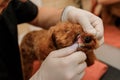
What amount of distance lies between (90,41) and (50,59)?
0.43 ft

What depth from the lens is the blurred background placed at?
0.95 metres

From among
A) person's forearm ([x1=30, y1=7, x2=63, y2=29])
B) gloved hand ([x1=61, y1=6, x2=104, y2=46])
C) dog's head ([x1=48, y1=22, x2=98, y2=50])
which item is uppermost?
dog's head ([x1=48, y1=22, x2=98, y2=50])

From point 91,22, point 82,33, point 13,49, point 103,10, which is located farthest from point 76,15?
point 103,10

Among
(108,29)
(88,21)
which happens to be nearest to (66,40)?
→ (88,21)

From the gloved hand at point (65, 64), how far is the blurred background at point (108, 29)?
0.25m

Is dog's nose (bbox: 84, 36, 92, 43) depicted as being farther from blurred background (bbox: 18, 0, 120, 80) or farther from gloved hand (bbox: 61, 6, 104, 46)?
blurred background (bbox: 18, 0, 120, 80)

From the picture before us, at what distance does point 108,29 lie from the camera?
4.49 ft

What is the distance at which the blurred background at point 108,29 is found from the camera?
950 mm

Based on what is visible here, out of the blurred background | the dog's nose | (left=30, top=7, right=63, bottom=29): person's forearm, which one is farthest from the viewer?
(left=30, top=7, right=63, bottom=29): person's forearm

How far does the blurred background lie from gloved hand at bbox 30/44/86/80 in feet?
0.82

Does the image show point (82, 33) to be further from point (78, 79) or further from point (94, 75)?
point (94, 75)

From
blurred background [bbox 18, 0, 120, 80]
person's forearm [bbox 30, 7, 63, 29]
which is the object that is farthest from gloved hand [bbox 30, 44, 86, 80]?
person's forearm [bbox 30, 7, 63, 29]

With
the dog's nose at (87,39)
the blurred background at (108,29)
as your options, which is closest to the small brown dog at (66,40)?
the dog's nose at (87,39)

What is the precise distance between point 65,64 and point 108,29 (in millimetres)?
778
